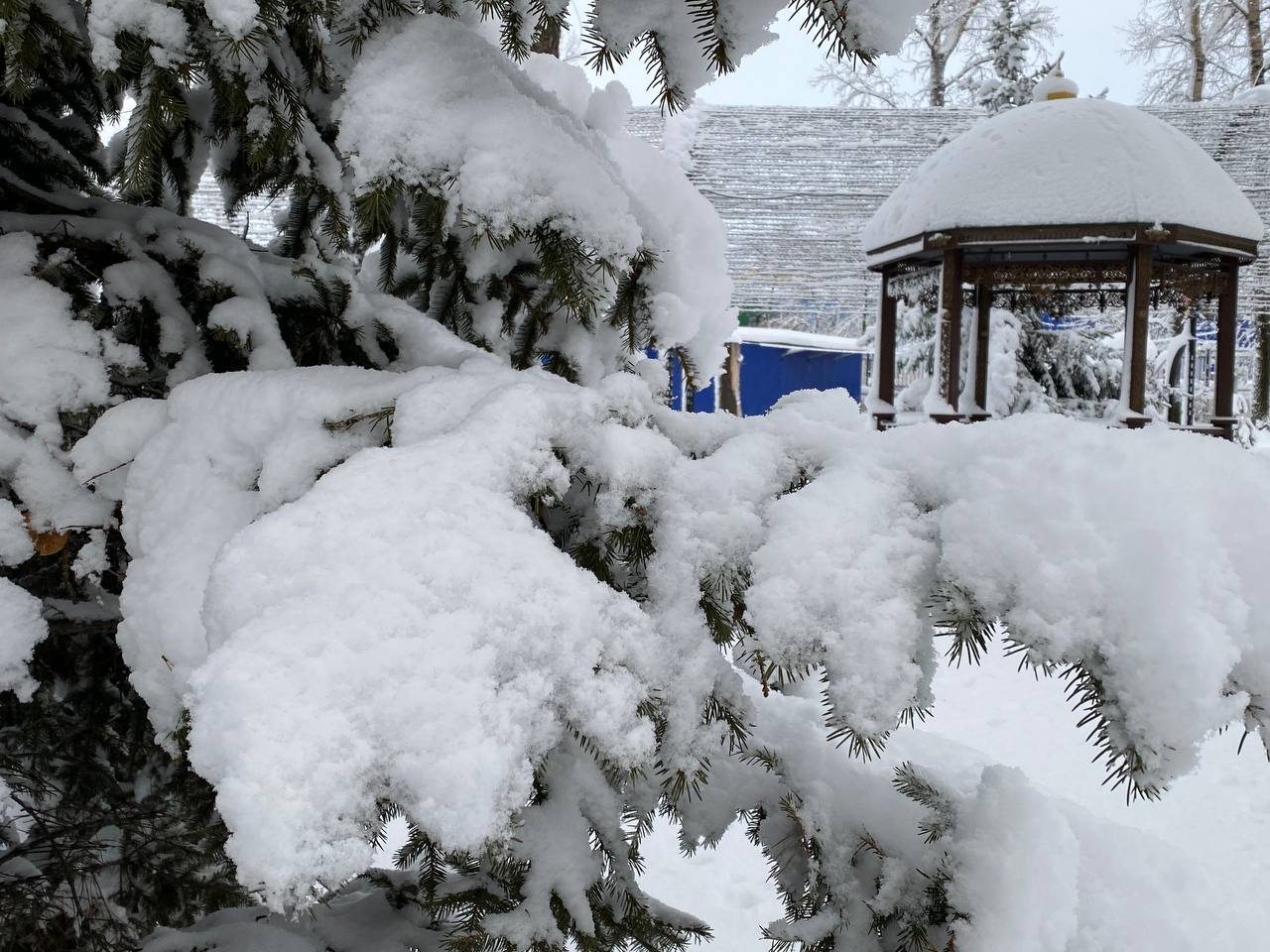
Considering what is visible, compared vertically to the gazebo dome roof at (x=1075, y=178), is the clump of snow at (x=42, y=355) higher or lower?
lower

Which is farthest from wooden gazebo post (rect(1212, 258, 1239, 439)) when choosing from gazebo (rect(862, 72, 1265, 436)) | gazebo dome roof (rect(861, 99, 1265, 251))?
gazebo dome roof (rect(861, 99, 1265, 251))

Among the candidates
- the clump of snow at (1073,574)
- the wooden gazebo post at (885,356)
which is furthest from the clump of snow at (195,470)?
the wooden gazebo post at (885,356)

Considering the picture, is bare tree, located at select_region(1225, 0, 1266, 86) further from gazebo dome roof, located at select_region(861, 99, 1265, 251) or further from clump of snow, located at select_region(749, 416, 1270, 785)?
clump of snow, located at select_region(749, 416, 1270, 785)

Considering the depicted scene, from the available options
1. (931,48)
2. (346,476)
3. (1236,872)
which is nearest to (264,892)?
(346,476)

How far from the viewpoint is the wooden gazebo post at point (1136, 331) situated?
20.1ft

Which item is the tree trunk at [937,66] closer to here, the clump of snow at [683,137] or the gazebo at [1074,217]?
the clump of snow at [683,137]

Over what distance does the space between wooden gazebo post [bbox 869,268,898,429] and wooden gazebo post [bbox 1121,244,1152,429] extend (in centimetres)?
176

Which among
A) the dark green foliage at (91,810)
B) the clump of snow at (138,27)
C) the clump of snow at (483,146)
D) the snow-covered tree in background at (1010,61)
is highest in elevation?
the snow-covered tree in background at (1010,61)

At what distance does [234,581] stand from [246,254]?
1092mm

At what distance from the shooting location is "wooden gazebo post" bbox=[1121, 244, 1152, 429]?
20.1ft

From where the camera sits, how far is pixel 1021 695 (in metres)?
5.13

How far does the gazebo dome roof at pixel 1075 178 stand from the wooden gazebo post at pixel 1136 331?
0.35 m

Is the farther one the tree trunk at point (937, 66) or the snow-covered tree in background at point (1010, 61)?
the tree trunk at point (937, 66)

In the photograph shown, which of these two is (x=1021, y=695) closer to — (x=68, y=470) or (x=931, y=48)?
(x=68, y=470)
